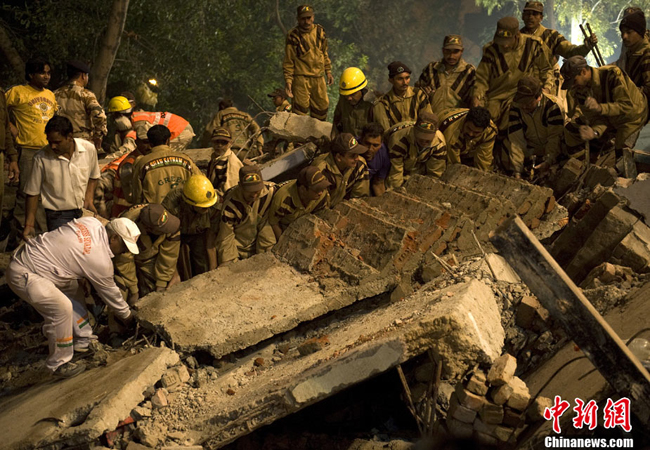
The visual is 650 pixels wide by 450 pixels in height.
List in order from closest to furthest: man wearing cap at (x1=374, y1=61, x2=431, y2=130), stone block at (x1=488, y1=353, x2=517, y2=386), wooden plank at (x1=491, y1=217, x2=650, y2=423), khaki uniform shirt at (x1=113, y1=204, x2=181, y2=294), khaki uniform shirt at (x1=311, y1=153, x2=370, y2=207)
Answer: wooden plank at (x1=491, y1=217, x2=650, y2=423)
stone block at (x1=488, y1=353, x2=517, y2=386)
khaki uniform shirt at (x1=113, y1=204, x2=181, y2=294)
khaki uniform shirt at (x1=311, y1=153, x2=370, y2=207)
man wearing cap at (x1=374, y1=61, x2=431, y2=130)

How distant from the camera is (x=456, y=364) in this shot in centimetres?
392

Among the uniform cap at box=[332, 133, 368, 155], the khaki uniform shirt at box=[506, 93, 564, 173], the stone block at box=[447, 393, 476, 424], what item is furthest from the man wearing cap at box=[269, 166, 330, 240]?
the stone block at box=[447, 393, 476, 424]

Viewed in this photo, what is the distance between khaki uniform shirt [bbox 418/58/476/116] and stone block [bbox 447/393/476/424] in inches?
189

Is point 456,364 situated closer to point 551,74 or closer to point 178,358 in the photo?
point 178,358

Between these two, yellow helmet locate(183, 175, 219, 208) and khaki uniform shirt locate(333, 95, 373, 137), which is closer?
yellow helmet locate(183, 175, 219, 208)

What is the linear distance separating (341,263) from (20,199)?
5.31m

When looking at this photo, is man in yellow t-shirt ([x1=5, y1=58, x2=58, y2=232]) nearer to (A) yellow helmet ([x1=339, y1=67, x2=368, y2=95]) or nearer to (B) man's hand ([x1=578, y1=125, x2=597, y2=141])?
(A) yellow helmet ([x1=339, y1=67, x2=368, y2=95])

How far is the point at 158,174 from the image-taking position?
19.3ft

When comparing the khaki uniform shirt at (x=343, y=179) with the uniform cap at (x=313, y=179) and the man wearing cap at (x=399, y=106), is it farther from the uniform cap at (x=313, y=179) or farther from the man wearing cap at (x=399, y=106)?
the man wearing cap at (x=399, y=106)

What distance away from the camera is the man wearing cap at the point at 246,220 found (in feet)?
18.6

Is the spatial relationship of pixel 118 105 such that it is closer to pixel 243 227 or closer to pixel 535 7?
pixel 243 227

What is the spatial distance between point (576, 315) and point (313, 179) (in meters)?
3.02

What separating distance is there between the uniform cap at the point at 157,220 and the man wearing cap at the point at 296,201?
108 cm

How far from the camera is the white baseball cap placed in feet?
15.8
